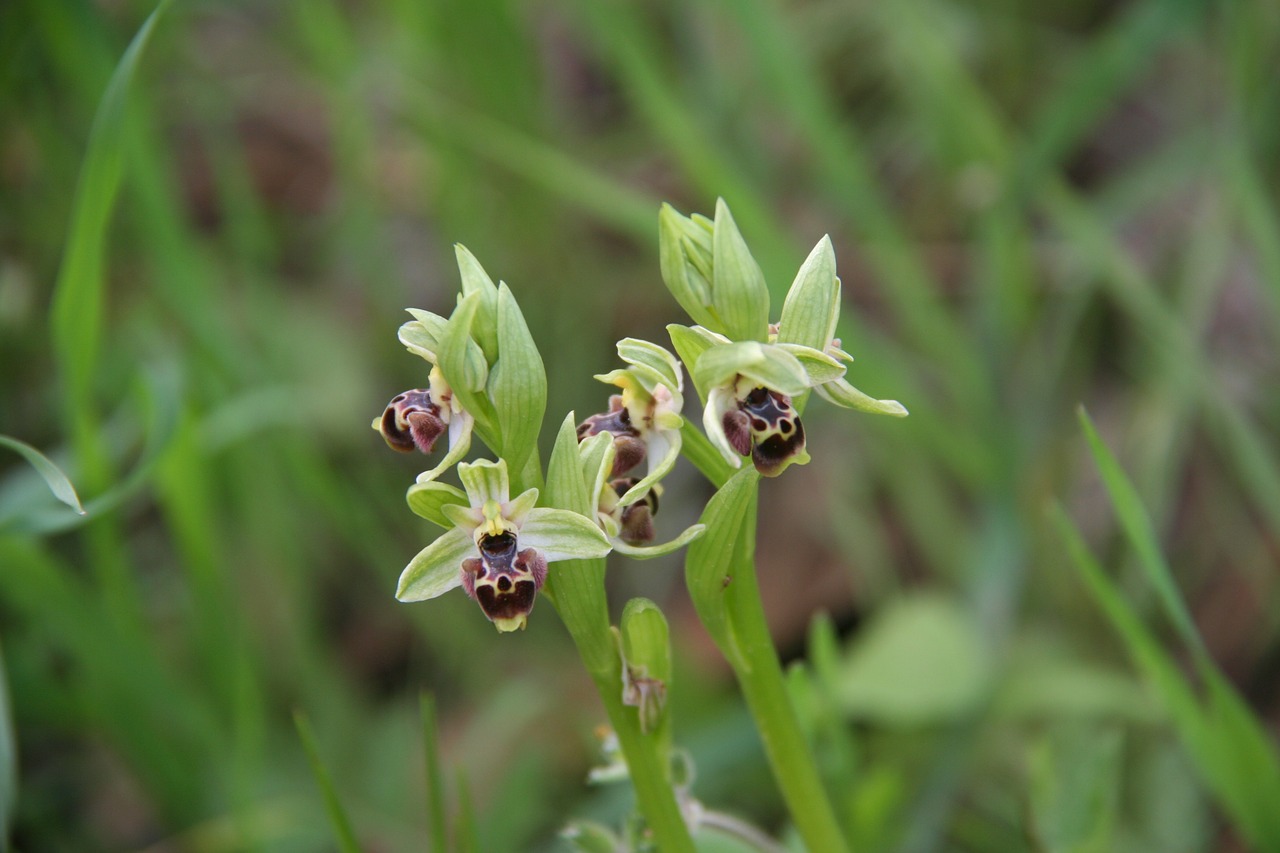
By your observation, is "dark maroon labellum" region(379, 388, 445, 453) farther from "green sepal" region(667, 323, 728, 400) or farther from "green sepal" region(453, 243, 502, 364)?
"green sepal" region(667, 323, 728, 400)

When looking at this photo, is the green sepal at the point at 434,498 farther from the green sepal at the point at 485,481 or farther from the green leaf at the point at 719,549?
the green leaf at the point at 719,549

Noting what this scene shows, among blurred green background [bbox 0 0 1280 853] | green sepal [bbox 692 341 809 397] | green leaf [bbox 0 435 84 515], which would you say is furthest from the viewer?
blurred green background [bbox 0 0 1280 853]

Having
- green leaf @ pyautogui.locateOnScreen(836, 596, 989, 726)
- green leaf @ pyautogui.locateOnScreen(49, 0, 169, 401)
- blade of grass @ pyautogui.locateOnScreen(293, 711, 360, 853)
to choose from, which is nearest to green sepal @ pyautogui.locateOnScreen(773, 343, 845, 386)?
blade of grass @ pyautogui.locateOnScreen(293, 711, 360, 853)

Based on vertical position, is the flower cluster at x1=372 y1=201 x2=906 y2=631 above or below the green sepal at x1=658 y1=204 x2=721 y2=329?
below

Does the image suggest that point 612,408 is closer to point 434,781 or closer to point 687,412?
point 434,781

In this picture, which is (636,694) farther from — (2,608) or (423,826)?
(2,608)

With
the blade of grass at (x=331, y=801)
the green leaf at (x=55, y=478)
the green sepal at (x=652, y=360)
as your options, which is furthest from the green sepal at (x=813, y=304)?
the green leaf at (x=55, y=478)

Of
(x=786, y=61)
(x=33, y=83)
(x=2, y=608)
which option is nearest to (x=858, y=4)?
(x=786, y=61)
